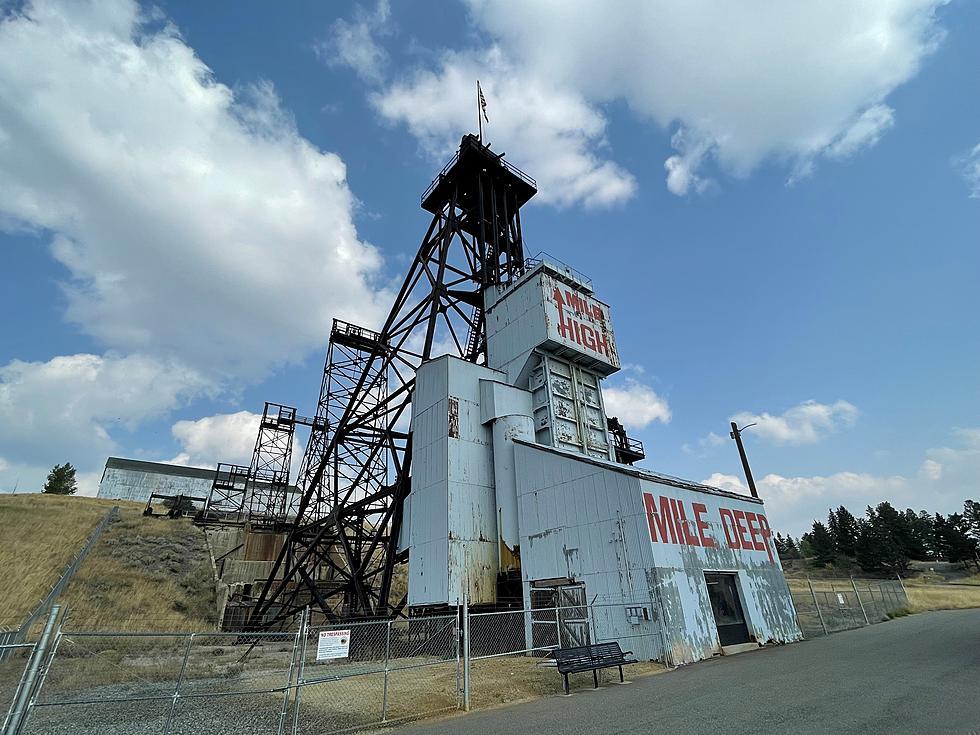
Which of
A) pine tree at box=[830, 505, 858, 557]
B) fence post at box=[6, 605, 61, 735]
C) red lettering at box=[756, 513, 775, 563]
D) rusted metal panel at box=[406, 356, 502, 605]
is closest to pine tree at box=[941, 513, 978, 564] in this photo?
pine tree at box=[830, 505, 858, 557]

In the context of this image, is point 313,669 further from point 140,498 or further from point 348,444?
point 140,498

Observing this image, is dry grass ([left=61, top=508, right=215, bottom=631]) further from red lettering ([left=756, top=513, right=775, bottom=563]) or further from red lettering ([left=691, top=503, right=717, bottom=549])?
red lettering ([left=756, top=513, right=775, bottom=563])

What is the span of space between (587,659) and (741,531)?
33.4ft

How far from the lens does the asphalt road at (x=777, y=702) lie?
662cm

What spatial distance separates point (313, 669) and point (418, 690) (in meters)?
6.46

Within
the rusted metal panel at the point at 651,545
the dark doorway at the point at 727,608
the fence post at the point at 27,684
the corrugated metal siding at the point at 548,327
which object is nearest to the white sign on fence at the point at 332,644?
the fence post at the point at 27,684

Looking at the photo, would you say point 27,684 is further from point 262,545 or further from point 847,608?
point 847,608

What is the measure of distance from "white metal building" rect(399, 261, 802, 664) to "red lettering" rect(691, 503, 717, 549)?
7cm

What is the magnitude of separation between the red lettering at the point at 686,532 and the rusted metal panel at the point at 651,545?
0.11 ft

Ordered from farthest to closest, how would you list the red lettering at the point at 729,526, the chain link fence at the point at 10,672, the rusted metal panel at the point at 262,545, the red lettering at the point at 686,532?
the rusted metal panel at the point at 262,545 → the red lettering at the point at 729,526 → the red lettering at the point at 686,532 → the chain link fence at the point at 10,672

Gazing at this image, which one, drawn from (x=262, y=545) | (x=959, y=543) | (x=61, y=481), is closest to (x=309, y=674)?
(x=262, y=545)

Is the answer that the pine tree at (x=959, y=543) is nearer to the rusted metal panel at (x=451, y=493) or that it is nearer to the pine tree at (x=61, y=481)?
the rusted metal panel at (x=451, y=493)

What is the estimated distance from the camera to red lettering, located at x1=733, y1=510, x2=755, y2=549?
56.9 ft

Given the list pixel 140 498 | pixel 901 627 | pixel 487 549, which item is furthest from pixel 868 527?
pixel 140 498
